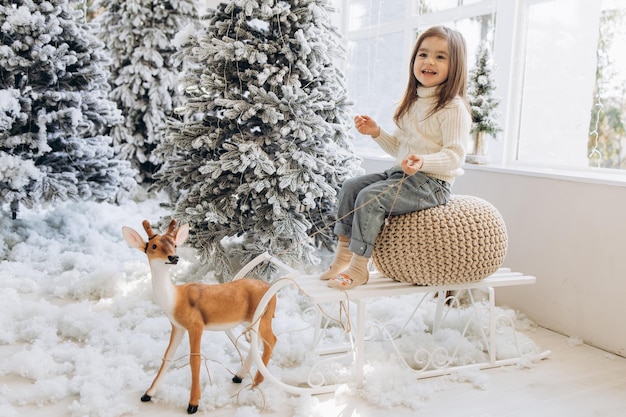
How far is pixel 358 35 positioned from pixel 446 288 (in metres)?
2.96

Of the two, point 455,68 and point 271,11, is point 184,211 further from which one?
point 455,68

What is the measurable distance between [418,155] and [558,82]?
1.42 meters

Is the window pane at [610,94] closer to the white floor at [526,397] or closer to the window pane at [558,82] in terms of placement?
the window pane at [558,82]

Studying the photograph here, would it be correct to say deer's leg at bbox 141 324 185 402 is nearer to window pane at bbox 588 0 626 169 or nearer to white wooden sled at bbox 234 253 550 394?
white wooden sled at bbox 234 253 550 394

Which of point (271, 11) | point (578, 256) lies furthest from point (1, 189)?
point (578, 256)

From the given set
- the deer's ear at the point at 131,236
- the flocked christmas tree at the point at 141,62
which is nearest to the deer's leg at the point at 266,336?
the deer's ear at the point at 131,236

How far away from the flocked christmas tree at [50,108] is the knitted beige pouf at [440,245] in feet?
7.32

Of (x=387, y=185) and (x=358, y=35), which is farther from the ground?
(x=358, y=35)

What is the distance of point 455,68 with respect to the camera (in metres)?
2.07

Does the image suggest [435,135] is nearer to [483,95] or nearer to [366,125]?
[366,125]

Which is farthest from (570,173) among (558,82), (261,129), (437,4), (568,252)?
(437,4)

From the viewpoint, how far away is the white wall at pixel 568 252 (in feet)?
7.66

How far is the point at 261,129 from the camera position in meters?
2.71

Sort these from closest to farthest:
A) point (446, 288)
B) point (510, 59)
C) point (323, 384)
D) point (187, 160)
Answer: point (323, 384) → point (446, 288) → point (187, 160) → point (510, 59)
